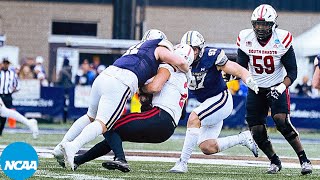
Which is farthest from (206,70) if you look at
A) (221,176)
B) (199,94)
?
(221,176)

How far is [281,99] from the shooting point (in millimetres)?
9523

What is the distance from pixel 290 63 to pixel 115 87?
2122 millimetres

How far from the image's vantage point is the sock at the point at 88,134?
803cm

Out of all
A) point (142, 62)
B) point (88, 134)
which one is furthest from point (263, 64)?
point (88, 134)

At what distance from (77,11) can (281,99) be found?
20.8 m

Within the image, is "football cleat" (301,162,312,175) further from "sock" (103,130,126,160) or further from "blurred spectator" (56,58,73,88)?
"blurred spectator" (56,58,73,88)

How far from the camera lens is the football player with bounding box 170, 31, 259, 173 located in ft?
29.9

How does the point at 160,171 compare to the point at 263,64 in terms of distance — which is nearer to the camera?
the point at 160,171

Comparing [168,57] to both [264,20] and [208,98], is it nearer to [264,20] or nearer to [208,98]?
[208,98]

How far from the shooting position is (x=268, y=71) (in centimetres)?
958

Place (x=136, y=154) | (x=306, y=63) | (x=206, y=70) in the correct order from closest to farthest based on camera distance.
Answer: (x=206, y=70) < (x=136, y=154) < (x=306, y=63)

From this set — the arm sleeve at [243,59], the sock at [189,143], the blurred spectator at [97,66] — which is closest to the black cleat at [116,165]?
the sock at [189,143]

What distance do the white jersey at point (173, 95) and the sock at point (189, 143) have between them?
1.60 ft

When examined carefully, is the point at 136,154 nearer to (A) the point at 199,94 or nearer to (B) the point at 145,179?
(A) the point at 199,94
